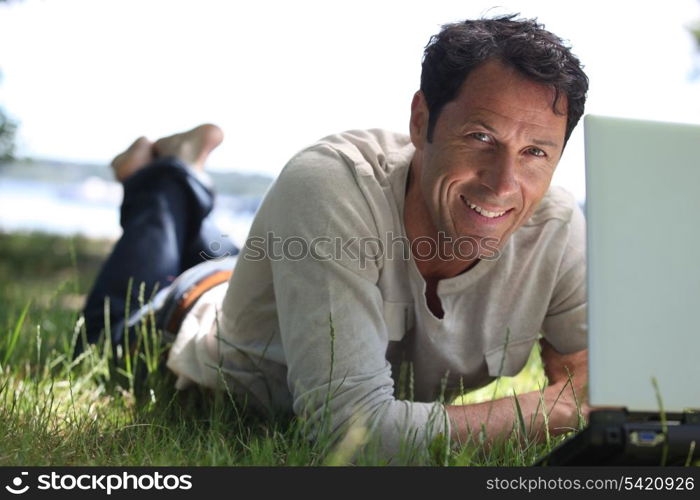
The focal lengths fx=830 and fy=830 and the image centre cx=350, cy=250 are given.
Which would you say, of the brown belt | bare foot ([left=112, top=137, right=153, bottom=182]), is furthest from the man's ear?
bare foot ([left=112, top=137, right=153, bottom=182])

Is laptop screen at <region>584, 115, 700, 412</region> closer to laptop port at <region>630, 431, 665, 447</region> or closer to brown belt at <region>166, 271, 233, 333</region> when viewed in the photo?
laptop port at <region>630, 431, 665, 447</region>

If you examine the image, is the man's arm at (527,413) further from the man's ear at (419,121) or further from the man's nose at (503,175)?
the man's ear at (419,121)

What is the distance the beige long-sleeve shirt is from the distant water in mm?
4737

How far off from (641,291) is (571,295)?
771 millimetres

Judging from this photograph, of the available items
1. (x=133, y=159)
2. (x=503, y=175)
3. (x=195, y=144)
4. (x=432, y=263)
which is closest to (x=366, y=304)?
(x=432, y=263)

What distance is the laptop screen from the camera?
1.23m

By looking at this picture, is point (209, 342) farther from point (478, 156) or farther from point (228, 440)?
point (478, 156)

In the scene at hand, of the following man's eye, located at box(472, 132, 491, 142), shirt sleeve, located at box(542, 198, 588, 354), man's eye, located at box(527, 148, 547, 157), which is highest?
man's eye, located at box(472, 132, 491, 142)

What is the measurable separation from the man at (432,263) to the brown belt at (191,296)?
40cm

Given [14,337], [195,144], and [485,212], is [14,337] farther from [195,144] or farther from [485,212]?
[485,212]

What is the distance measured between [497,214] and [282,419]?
0.74m

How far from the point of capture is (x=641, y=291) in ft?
4.10

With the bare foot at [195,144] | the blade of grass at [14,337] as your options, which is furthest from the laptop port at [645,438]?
the bare foot at [195,144]
